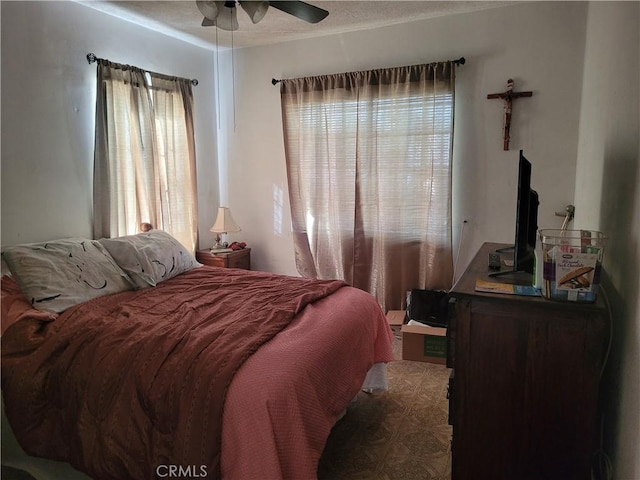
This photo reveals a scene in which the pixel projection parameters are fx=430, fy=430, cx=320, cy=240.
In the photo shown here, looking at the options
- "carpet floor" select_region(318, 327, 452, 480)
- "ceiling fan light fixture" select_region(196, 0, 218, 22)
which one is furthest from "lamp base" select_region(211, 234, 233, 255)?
"ceiling fan light fixture" select_region(196, 0, 218, 22)

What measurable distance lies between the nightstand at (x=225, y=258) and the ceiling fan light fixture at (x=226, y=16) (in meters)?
1.93

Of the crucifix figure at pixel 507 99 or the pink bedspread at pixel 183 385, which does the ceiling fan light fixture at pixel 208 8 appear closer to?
the pink bedspread at pixel 183 385

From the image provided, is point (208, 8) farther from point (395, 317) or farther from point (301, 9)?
point (395, 317)

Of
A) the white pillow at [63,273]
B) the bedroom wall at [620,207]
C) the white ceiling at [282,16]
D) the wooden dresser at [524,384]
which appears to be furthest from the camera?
the white ceiling at [282,16]

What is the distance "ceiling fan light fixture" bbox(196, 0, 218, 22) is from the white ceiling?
2.38 ft

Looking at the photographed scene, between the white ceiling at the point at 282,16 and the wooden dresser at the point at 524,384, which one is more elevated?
the white ceiling at the point at 282,16

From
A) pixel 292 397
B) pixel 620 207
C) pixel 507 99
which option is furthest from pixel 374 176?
pixel 292 397

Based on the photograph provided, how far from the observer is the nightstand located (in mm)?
3760

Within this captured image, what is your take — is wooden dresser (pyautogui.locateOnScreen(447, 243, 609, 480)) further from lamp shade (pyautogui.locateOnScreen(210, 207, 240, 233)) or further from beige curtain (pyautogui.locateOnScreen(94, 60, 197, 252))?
lamp shade (pyautogui.locateOnScreen(210, 207, 240, 233))

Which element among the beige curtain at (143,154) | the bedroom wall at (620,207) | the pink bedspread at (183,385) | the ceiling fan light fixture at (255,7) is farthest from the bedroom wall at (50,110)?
the bedroom wall at (620,207)

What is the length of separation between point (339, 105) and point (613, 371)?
2.85 m

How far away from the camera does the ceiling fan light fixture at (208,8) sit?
218 centimetres

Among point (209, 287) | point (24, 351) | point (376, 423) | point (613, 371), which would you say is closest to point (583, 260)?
point (613, 371)

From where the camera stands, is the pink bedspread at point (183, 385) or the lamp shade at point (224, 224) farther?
the lamp shade at point (224, 224)
